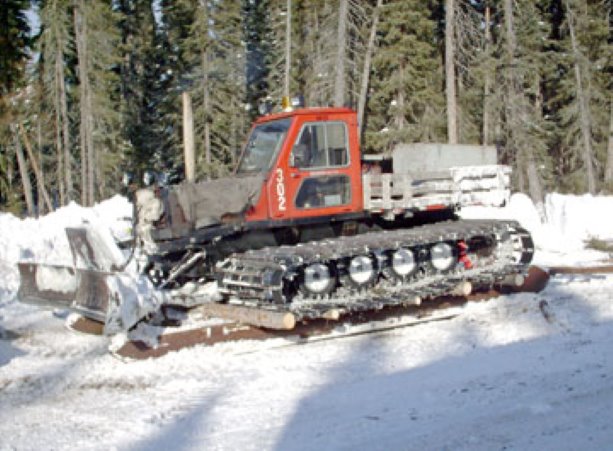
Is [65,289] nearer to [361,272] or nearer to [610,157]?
[361,272]

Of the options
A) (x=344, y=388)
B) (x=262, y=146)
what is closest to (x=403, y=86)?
(x=262, y=146)

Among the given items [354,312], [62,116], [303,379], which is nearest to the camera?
[303,379]

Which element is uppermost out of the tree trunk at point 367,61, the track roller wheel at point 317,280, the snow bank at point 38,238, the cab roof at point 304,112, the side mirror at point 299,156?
the tree trunk at point 367,61

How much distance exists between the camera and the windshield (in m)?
9.84

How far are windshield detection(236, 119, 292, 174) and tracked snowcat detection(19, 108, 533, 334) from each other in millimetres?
24

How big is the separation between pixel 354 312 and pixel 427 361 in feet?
6.53

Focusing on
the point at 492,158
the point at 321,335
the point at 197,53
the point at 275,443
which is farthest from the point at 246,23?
the point at 275,443

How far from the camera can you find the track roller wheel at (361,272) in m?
9.70

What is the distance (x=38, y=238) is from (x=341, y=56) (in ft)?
38.1

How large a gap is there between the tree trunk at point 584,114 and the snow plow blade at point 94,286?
28.9m

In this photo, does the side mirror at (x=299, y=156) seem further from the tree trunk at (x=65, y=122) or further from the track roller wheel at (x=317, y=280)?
the tree trunk at (x=65, y=122)

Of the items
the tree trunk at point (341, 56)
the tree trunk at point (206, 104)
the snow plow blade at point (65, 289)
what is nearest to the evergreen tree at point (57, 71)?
the tree trunk at point (206, 104)

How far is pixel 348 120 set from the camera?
10172 mm

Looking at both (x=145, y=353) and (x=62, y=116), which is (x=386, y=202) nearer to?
(x=145, y=353)
